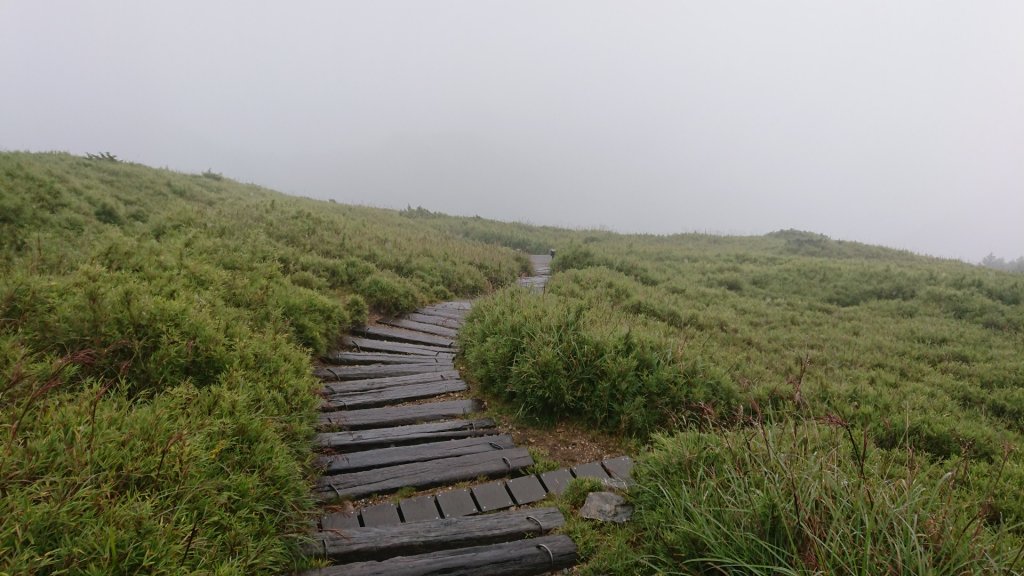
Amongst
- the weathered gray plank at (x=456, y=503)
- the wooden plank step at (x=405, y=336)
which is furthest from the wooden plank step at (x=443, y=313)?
the weathered gray plank at (x=456, y=503)

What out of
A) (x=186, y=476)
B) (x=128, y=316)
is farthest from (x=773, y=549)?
(x=128, y=316)

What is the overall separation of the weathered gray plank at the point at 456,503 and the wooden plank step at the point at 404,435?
105 cm

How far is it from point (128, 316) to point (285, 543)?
3.13 meters

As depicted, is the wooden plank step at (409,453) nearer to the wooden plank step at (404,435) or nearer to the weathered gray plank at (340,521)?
the wooden plank step at (404,435)

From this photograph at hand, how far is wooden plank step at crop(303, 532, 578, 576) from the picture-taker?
142 inches

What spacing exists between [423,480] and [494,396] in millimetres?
1982

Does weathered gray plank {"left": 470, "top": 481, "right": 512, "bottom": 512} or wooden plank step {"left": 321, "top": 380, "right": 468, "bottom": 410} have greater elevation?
wooden plank step {"left": 321, "top": 380, "right": 468, "bottom": 410}

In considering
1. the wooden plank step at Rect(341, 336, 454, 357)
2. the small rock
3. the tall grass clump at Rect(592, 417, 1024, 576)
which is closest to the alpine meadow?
the tall grass clump at Rect(592, 417, 1024, 576)

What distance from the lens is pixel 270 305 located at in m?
7.24

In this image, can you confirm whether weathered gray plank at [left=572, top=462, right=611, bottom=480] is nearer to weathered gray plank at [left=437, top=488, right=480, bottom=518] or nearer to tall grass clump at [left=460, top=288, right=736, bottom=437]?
tall grass clump at [left=460, top=288, right=736, bottom=437]

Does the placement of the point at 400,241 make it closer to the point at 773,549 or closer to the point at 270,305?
the point at 270,305

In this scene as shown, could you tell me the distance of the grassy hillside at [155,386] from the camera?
2994 millimetres

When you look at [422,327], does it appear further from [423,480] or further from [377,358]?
[423,480]

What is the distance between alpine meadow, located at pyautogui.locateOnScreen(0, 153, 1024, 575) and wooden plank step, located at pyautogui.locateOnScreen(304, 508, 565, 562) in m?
0.22
